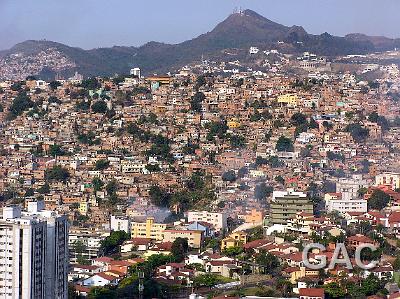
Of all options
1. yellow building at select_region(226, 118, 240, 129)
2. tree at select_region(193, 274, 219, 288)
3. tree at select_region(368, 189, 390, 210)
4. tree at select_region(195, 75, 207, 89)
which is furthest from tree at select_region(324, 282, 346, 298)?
tree at select_region(195, 75, 207, 89)

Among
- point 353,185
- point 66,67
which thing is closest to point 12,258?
point 353,185

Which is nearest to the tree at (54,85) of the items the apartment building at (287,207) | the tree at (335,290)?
the apartment building at (287,207)

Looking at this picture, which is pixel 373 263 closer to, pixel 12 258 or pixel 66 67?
pixel 12 258

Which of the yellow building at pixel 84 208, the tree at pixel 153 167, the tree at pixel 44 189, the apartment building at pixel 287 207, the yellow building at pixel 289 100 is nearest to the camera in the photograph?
the apartment building at pixel 287 207

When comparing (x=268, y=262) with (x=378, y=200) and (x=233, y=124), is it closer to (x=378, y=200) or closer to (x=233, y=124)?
(x=378, y=200)

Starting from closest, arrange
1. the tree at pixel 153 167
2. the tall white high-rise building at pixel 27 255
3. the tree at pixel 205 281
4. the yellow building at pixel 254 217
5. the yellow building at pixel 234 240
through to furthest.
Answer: the tall white high-rise building at pixel 27 255, the tree at pixel 205 281, the yellow building at pixel 234 240, the yellow building at pixel 254 217, the tree at pixel 153 167

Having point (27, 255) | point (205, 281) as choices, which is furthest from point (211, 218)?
point (27, 255)

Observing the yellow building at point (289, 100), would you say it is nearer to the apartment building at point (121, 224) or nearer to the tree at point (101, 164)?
the tree at point (101, 164)
